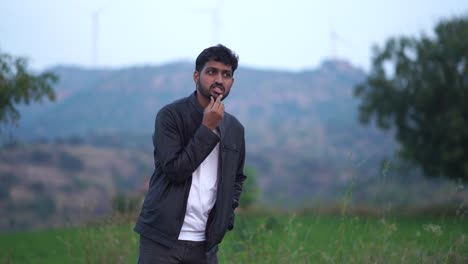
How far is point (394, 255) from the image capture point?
649cm

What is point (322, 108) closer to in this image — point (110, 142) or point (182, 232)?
point (110, 142)

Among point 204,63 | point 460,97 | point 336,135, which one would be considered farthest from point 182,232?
point 336,135

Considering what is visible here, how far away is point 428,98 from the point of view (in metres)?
25.6

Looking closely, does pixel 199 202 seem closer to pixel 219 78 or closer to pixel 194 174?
pixel 194 174

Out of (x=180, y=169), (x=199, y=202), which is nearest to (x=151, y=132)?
(x=199, y=202)

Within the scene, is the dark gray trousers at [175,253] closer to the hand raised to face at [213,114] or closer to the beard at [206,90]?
the hand raised to face at [213,114]

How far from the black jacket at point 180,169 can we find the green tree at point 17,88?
8.83 meters

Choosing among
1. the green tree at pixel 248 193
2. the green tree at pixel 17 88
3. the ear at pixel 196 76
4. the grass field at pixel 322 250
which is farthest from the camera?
the green tree at pixel 248 193

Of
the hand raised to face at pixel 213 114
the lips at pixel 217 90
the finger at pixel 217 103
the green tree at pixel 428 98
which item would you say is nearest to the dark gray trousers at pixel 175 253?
the hand raised to face at pixel 213 114

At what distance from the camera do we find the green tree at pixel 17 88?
1210cm

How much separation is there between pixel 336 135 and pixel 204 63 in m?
Answer: 91.2

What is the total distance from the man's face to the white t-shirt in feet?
1.46

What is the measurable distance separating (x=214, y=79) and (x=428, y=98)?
76.5ft

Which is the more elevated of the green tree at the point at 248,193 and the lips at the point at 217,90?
the lips at the point at 217,90
